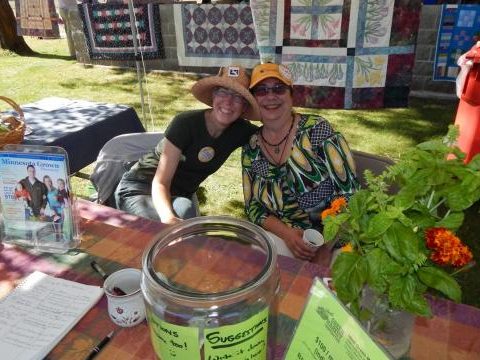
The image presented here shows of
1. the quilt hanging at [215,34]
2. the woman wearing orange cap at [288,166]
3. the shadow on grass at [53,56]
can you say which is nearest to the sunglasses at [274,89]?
the woman wearing orange cap at [288,166]

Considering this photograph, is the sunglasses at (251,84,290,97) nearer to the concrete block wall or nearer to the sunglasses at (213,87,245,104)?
the sunglasses at (213,87,245,104)

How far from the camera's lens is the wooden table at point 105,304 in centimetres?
91

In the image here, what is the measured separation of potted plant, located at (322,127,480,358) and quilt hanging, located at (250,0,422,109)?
1.87 metres

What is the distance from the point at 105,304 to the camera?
105 centimetres

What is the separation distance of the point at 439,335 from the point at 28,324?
955mm

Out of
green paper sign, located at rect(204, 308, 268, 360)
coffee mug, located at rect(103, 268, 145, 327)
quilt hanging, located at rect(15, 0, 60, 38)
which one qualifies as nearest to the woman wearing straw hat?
coffee mug, located at rect(103, 268, 145, 327)

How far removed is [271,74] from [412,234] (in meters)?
1.23

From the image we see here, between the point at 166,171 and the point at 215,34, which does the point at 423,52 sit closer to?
the point at 215,34

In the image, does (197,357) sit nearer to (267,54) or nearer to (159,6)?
(267,54)

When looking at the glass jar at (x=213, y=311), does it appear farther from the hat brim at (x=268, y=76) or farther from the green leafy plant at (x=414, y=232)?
the hat brim at (x=268, y=76)

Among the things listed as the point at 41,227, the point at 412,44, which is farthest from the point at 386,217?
the point at 412,44

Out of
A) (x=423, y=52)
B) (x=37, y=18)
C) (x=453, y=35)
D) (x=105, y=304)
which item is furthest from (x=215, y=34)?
(x=105, y=304)

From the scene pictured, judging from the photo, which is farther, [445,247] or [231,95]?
[231,95]

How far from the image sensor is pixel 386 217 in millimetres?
684
